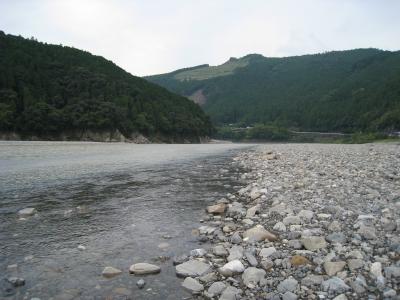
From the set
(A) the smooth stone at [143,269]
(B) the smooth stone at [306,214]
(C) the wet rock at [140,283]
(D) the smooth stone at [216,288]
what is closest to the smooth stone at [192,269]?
(A) the smooth stone at [143,269]

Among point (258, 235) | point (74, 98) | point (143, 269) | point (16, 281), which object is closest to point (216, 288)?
point (143, 269)

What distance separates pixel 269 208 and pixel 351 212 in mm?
2332

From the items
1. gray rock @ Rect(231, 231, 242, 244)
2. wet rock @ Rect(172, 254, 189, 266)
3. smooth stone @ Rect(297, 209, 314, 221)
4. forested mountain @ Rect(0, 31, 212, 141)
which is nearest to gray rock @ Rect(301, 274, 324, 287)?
gray rock @ Rect(231, 231, 242, 244)

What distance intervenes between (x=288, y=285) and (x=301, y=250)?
151cm

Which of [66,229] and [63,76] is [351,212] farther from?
[63,76]

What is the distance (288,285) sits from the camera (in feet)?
17.9

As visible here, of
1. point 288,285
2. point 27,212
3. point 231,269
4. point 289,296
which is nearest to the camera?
point 289,296

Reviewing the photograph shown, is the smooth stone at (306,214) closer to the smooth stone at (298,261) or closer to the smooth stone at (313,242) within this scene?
the smooth stone at (313,242)

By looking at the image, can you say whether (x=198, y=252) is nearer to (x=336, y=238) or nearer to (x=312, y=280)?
(x=312, y=280)

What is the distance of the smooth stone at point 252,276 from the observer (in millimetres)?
5730

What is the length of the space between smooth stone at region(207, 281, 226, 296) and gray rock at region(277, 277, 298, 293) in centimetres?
91

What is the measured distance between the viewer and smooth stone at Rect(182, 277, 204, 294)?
563 centimetres

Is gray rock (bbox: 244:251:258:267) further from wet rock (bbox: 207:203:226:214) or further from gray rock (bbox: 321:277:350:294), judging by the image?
wet rock (bbox: 207:203:226:214)

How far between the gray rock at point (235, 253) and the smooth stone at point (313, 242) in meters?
1.33
